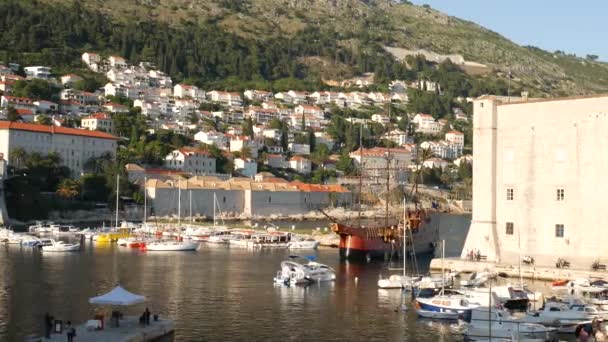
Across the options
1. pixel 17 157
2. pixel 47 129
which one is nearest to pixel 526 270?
pixel 17 157

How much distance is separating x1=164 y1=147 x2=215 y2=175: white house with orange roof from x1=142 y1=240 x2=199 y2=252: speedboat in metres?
56.6

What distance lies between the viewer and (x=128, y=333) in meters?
23.7

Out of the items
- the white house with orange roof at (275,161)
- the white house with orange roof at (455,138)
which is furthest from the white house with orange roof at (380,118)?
the white house with orange roof at (275,161)

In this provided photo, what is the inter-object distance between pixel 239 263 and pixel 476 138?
54.5 ft

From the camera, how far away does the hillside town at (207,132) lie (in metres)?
104

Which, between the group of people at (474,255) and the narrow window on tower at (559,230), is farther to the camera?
the group of people at (474,255)

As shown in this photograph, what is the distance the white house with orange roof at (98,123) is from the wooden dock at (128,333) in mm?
99560

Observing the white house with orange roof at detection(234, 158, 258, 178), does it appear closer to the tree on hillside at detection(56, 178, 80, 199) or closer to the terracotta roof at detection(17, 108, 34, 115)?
the terracotta roof at detection(17, 108, 34, 115)

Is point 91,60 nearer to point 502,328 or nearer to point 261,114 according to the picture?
point 261,114

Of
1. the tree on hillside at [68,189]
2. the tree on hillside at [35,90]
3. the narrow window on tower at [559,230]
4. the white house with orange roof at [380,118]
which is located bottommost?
the narrow window on tower at [559,230]

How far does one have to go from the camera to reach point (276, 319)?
3041 centimetres

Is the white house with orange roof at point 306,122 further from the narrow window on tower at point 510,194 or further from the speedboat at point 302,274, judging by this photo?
the narrow window on tower at point 510,194

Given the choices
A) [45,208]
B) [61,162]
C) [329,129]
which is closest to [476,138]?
[45,208]

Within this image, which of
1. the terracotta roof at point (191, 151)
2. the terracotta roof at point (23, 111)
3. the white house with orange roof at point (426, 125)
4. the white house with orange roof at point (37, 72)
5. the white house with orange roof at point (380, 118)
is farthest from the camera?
the white house with orange roof at point (426, 125)
